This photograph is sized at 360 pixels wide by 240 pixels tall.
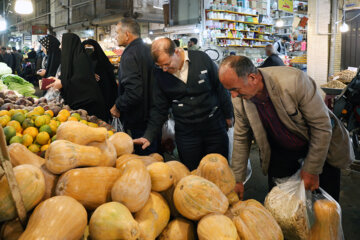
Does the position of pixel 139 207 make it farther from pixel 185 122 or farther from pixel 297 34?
pixel 297 34

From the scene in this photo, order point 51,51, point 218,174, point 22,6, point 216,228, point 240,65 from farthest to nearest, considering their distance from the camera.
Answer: point 22,6
point 51,51
point 240,65
point 218,174
point 216,228

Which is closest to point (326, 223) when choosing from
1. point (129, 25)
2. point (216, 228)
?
point (216, 228)

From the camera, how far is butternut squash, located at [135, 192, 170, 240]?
1.19 m

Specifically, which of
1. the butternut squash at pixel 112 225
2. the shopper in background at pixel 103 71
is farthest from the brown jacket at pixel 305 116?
the shopper in background at pixel 103 71

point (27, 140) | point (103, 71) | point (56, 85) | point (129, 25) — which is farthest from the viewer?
point (103, 71)

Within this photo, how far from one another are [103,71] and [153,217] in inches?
138

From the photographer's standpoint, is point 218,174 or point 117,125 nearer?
point 218,174

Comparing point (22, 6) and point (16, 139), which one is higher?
point (22, 6)

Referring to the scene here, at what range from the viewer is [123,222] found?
3.51 ft

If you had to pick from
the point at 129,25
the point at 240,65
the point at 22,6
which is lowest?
the point at 240,65

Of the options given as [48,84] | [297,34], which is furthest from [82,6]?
[48,84]

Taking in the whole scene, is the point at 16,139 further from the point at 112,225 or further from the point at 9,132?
the point at 112,225

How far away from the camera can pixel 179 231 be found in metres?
1.28

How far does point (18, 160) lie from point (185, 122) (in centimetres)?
186
